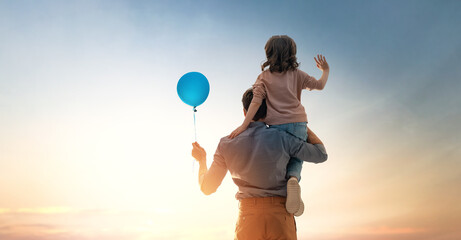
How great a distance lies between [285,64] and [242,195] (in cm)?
152

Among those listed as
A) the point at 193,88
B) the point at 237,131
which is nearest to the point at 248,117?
the point at 237,131

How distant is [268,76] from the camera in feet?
15.0

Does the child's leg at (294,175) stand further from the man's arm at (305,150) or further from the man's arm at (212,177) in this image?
the man's arm at (212,177)

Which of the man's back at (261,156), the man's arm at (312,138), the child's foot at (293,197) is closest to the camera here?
the child's foot at (293,197)

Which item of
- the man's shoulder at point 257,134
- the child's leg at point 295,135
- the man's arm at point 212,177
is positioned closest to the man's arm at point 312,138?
the child's leg at point 295,135

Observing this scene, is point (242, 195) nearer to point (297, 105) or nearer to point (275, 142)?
point (275, 142)

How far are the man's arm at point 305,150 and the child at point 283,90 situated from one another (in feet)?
0.37

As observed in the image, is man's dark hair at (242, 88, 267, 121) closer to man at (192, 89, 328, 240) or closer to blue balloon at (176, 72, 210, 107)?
man at (192, 89, 328, 240)

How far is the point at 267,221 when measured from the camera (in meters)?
3.91

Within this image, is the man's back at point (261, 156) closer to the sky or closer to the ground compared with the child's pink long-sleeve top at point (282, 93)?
closer to the ground

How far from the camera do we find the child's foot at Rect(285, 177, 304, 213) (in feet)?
12.7

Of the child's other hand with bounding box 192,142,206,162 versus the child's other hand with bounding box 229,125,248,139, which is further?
the child's other hand with bounding box 192,142,206,162

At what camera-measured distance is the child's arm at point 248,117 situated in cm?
416

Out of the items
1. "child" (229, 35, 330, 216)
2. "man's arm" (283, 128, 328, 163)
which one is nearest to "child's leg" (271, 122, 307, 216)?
"child" (229, 35, 330, 216)
